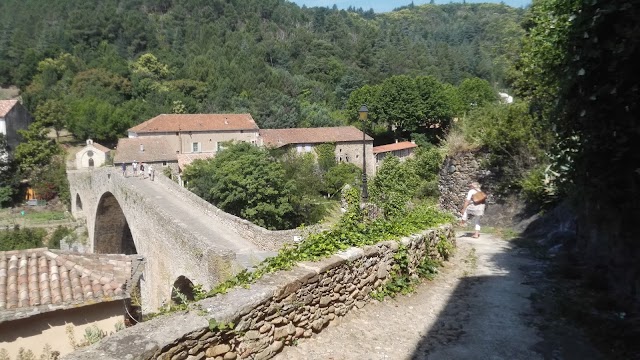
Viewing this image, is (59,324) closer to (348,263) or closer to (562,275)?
(348,263)

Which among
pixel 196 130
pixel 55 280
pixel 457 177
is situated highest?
pixel 196 130

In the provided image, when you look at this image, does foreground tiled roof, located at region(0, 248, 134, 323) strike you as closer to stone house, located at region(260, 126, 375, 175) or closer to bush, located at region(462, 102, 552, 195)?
bush, located at region(462, 102, 552, 195)

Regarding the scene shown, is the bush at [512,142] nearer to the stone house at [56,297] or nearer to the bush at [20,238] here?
the stone house at [56,297]

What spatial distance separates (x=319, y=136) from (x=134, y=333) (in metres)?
46.7

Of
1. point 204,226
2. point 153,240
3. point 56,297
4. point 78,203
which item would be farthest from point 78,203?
point 56,297

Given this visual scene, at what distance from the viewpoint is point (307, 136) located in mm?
49281

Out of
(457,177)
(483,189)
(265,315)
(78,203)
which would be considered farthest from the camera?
(78,203)

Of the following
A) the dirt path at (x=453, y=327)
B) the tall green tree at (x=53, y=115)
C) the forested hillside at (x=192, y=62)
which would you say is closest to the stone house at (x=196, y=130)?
the forested hillside at (x=192, y=62)

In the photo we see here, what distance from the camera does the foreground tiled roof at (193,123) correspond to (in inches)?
1849

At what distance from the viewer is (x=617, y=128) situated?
4.66 meters

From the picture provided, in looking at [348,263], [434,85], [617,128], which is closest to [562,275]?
[617,128]

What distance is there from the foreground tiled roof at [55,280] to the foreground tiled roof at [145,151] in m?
32.9

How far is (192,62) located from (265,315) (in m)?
79.2

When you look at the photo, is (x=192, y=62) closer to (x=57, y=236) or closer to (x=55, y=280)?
(x=57, y=236)
